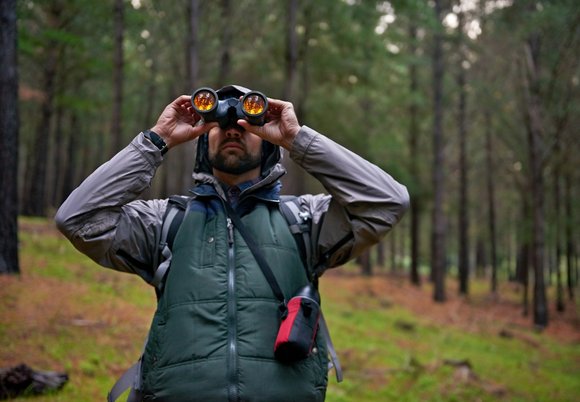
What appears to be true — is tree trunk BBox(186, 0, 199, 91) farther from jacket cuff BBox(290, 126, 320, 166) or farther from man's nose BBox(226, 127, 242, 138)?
jacket cuff BBox(290, 126, 320, 166)

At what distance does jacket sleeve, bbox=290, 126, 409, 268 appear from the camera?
2766 mm

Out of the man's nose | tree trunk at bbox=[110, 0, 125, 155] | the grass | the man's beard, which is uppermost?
tree trunk at bbox=[110, 0, 125, 155]

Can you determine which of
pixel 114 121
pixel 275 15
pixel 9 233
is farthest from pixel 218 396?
pixel 275 15

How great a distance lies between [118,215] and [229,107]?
817 mm

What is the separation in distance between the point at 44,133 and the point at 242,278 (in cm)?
1763

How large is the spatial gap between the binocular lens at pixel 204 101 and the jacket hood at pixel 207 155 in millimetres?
257

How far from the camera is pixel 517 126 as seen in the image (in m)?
16.9

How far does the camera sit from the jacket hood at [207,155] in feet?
9.80

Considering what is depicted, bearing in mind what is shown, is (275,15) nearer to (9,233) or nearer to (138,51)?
(138,51)

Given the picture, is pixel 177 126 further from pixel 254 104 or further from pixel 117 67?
pixel 117 67

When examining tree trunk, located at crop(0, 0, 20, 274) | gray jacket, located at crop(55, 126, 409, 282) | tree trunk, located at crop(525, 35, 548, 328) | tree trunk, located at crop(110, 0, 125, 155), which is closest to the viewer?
gray jacket, located at crop(55, 126, 409, 282)

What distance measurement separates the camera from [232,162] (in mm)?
2869

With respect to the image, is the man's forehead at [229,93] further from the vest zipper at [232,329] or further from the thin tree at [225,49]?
the thin tree at [225,49]

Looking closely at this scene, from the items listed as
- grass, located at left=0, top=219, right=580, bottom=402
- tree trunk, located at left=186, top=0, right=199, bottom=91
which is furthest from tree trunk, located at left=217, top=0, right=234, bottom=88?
grass, located at left=0, top=219, right=580, bottom=402
